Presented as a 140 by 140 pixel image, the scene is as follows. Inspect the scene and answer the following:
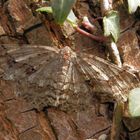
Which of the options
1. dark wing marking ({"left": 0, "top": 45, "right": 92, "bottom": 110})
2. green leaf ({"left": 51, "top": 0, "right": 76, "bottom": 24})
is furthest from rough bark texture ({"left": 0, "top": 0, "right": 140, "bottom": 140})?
green leaf ({"left": 51, "top": 0, "right": 76, "bottom": 24})

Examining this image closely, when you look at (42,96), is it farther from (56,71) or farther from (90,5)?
(90,5)

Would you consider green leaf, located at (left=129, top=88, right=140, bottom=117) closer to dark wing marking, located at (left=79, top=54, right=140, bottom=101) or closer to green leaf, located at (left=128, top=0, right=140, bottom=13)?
dark wing marking, located at (left=79, top=54, right=140, bottom=101)

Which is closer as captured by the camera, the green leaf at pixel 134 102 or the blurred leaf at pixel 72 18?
the green leaf at pixel 134 102

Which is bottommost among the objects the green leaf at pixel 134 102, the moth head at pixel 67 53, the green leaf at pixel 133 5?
the green leaf at pixel 134 102

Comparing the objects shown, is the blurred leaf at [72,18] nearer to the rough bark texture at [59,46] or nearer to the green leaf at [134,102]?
the rough bark texture at [59,46]

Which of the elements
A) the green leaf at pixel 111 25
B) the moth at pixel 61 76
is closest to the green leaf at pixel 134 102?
the moth at pixel 61 76

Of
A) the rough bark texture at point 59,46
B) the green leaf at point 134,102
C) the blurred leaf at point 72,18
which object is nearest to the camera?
the green leaf at point 134,102

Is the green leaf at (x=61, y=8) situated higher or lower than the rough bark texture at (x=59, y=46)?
higher

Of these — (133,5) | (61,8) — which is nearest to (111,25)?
(133,5)

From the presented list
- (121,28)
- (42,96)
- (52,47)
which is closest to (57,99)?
(42,96)
